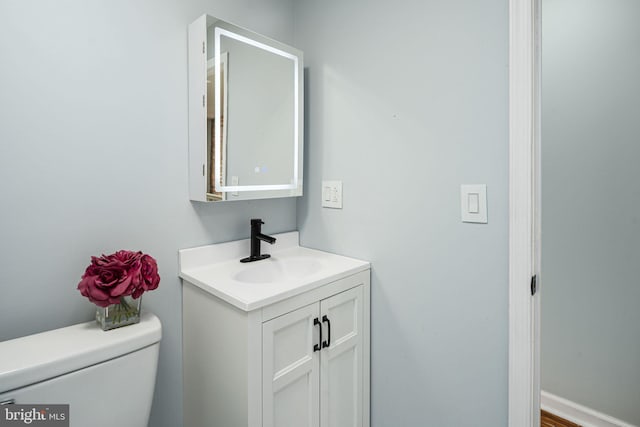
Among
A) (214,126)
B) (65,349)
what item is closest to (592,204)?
(214,126)

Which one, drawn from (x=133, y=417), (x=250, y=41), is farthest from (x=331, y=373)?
(x=250, y=41)

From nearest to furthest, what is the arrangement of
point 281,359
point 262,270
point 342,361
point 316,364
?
point 281,359 → point 316,364 → point 342,361 → point 262,270

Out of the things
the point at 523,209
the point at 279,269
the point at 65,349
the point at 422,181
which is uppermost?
the point at 422,181

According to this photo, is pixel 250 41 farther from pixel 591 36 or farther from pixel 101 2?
pixel 591 36

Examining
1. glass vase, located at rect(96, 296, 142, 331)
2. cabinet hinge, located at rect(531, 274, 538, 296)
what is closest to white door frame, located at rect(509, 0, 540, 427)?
cabinet hinge, located at rect(531, 274, 538, 296)

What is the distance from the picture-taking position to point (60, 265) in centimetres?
108

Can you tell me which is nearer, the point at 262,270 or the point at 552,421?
the point at 262,270

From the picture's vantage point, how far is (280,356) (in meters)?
1.11

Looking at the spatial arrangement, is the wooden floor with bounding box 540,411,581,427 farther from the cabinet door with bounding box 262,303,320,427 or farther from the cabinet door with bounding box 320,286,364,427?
the cabinet door with bounding box 262,303,320,427

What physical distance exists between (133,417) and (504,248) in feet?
4.03

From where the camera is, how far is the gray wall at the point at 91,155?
3.26ft

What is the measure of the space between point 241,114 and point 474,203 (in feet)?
3.13

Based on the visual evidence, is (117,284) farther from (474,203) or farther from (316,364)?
(474,203)

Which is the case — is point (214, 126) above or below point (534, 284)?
above
